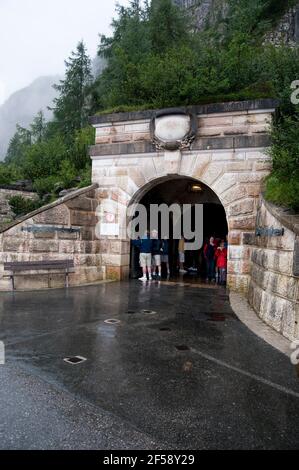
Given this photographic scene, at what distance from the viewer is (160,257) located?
13359 mm

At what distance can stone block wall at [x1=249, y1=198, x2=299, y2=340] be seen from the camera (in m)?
5.48

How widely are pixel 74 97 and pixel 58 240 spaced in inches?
1054

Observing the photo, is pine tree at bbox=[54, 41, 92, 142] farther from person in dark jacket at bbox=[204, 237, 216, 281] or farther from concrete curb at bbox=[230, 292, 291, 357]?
concrete curb at bbox=[230, 292, 291, 357]

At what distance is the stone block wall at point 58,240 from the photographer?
982cm

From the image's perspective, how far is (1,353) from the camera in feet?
15.8

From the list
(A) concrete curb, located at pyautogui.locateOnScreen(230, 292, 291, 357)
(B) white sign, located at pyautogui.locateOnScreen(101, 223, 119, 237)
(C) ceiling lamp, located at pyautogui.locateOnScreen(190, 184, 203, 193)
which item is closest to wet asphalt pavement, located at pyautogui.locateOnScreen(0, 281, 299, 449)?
(A) concrete curb, located at pyautogui.locateOnScreen(230, 292, 291, 357)

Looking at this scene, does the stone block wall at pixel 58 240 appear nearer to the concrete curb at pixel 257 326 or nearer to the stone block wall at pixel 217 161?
the stone block wall at pixel 217 161

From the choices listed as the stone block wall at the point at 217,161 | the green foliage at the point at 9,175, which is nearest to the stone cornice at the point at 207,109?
the stone block wall at the point at 217,161

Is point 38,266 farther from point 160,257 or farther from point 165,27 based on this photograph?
point 165,27

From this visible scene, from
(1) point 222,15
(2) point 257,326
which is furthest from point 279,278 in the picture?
(1) point 222,15

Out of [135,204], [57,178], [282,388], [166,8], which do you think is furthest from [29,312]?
[166,8]

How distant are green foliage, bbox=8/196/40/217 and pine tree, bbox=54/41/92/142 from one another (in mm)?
16217

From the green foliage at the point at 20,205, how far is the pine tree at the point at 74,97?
53.2 ft
